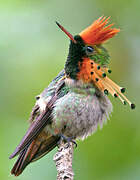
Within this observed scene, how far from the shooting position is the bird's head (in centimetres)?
500

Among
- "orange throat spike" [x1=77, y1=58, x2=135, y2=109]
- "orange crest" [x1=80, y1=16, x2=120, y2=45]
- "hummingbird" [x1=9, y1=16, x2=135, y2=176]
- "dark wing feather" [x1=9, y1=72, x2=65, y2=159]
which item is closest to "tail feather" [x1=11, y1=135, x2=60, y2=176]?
"hummingbird" [x1=9, y1=16, x2=135, y2=176]

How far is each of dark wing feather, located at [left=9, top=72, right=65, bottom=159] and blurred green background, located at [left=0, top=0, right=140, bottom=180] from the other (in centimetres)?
35

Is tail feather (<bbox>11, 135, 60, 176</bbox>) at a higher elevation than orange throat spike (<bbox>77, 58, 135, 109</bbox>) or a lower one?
lower

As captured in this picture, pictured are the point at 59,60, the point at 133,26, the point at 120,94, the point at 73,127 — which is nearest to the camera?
the point at 120,94

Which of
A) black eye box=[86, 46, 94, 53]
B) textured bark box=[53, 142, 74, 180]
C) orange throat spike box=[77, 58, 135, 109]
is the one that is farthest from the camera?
black eye box=[86, 46, 94, 53]

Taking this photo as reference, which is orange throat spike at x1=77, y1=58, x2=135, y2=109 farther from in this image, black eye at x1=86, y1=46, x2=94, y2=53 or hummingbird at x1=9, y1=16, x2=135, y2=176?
black eye at x1=86, y1=46, x2=94, y2=53

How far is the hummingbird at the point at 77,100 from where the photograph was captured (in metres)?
5.00

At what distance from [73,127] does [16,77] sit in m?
1.36

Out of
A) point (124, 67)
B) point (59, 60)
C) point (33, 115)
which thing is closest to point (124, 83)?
point (124, 67)

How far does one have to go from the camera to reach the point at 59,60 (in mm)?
5797

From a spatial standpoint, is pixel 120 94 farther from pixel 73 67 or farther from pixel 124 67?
pixel 124 67

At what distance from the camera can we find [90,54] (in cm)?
514

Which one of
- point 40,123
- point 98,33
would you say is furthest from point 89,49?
point 40,123

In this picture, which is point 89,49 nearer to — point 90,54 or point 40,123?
point 90,54
